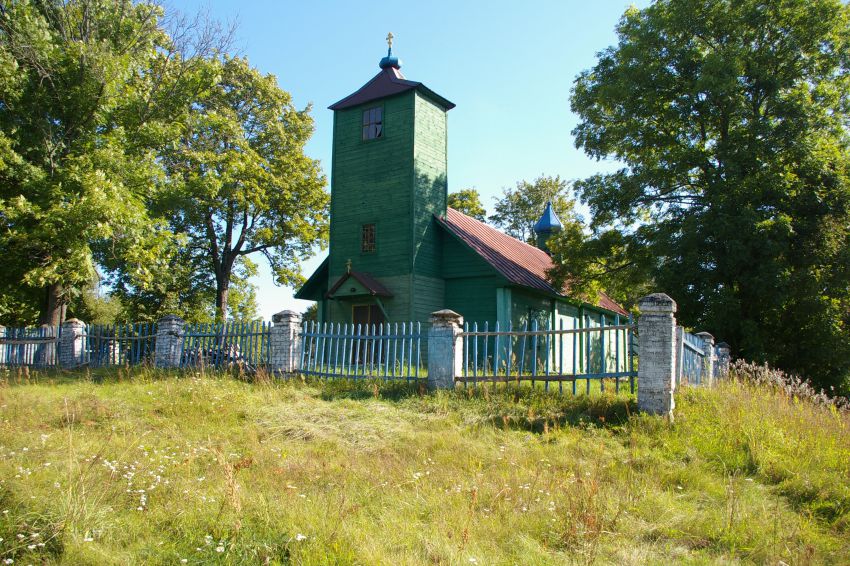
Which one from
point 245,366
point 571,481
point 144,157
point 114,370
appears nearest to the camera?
point 571,481

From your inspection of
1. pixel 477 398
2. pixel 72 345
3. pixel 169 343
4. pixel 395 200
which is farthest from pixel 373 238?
pixel 477 398

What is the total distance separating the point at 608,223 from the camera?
1969cm

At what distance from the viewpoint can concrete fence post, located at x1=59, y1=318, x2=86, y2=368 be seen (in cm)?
1555

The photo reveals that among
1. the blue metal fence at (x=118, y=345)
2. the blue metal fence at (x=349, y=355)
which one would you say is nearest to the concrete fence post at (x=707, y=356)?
the blue metal fence at (x=349, y=355)

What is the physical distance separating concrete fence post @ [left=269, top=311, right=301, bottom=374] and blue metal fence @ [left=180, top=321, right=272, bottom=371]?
21 centimetres

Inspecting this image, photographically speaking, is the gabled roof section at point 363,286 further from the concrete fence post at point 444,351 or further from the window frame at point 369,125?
the concrete fence post at point 444,351

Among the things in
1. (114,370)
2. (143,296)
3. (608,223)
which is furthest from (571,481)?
(143,296)

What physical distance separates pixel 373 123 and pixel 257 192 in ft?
29.1

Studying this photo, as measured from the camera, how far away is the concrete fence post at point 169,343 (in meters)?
13.9

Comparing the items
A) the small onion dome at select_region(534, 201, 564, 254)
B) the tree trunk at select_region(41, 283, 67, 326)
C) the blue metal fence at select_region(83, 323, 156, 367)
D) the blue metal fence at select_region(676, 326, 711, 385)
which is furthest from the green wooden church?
the small onion dome at select_region(534, 201, 564, 254)

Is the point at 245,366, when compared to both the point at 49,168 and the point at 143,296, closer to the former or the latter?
the point at 49,168

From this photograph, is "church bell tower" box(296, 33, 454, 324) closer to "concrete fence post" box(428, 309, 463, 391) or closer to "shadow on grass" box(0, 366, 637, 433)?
"shadow on grass" box(0, 366, 637, 433)

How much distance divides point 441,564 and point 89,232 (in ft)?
45.0

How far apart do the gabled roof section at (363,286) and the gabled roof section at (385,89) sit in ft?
18.9
